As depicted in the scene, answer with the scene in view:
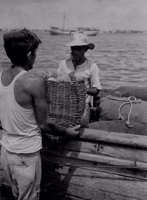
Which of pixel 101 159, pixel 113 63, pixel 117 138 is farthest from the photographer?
pixel 113 63

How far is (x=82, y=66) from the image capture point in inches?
210

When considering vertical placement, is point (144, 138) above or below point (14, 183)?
above

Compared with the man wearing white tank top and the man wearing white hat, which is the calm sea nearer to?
the man wearing white hat

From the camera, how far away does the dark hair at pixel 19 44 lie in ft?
9.34

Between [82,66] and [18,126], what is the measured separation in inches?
99.4

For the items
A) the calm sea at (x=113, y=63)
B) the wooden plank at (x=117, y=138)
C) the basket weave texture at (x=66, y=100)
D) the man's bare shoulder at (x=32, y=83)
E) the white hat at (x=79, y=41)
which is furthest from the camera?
the calm sea at (x=113, y=63)

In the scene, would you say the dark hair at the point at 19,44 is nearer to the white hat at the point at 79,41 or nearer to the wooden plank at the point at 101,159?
the wooden plank at the point at 101,159

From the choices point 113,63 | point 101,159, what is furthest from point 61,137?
point 113,63

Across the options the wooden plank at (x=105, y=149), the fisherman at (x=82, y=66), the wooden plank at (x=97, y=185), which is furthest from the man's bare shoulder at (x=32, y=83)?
the fisherman at (x=82, y=66)

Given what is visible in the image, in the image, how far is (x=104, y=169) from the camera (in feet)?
12.6

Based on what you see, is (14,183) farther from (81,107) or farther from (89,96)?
(89,96)

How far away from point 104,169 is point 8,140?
131cm

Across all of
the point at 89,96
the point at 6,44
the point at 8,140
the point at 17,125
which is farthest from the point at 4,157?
the point at 89,96

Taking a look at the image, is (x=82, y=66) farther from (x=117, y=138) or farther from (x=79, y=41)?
(x=117, y=138)
